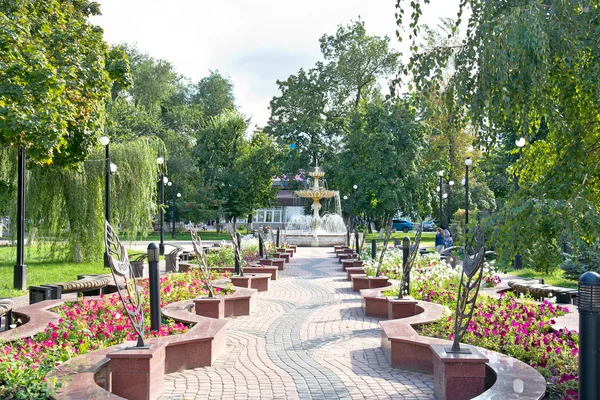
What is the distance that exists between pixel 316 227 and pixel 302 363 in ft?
97.7

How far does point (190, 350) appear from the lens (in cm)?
648

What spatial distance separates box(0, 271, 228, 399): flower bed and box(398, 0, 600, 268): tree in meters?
4.09

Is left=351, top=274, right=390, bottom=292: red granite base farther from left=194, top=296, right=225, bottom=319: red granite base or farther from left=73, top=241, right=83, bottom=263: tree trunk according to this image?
left=73, top=241, right=83, bottom=263: tree trunk

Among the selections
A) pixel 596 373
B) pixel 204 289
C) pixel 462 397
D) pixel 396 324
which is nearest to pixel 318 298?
pixel 204 289

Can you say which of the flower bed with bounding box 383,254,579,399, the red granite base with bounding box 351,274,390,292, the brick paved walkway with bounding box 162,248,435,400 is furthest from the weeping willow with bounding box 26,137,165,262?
the flower bed with bounding box 383,254,579,399

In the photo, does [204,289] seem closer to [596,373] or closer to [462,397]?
[462,397]

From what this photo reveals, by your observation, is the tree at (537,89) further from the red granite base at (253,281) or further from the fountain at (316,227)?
the fountain at (316,227)

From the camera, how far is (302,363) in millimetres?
6723

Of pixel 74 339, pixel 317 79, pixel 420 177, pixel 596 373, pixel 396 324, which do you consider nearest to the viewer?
pixel 596 373

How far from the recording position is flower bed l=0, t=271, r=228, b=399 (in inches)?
180

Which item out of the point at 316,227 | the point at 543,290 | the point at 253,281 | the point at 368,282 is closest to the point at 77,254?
the point at 253,281

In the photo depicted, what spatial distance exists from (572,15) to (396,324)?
4100 millimetres

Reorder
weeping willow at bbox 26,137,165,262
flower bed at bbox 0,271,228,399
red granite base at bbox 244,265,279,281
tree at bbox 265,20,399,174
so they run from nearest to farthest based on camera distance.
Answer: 1. flower bed at bbox 0,271,228,399
2. red granite base at bbox 244,265,279,281
3. weeping willow at bbox 26,137,165,262
4. tree at bbox 265,20,399,174

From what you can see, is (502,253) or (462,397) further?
(462,397)
